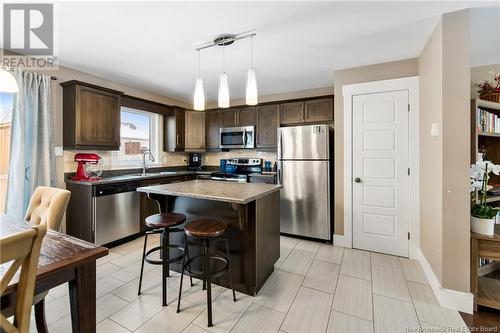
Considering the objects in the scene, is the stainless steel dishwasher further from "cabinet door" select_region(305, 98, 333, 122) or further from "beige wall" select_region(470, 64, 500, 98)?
"beige wall" select_region(470, 64, 500, 98)

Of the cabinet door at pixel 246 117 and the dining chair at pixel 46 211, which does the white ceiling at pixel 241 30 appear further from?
the dining chair at pixel 46 211

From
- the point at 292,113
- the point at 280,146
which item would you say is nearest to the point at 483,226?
the point at 280,146

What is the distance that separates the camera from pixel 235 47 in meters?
2.53

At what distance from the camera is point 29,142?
2.66 meters

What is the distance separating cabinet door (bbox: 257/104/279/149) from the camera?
13.6ft

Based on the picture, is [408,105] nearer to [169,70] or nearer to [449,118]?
[449,118]

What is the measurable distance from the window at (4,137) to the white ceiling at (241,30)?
79 centimetres

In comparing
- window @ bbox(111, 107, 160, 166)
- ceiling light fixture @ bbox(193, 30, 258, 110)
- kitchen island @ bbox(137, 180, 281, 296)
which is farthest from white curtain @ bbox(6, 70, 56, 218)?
ceiling light fixture @ bbox(193, 30, 258, 110)

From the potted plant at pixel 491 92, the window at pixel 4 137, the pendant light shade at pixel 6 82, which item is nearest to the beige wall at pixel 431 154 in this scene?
the potted plant at pixel 491 92

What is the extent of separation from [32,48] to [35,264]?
295 cm

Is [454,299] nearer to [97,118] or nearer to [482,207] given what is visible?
[482,207]

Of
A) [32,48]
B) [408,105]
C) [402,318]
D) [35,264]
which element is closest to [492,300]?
[402,318]

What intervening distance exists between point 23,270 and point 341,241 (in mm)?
3207

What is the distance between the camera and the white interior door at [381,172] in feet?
9.14
